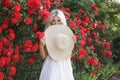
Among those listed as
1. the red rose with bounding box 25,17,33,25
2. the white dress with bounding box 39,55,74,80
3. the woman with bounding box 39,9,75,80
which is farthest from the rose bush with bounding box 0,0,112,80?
the white dress with bounding box 39,55,74,80

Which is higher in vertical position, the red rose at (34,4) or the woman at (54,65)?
the red rose at (34,4)

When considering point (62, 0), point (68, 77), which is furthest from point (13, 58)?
point (62, 0)

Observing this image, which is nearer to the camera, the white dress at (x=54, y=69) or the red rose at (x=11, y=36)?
the red rose at (x=11, y=36)

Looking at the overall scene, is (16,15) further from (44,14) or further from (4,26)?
(44,14)

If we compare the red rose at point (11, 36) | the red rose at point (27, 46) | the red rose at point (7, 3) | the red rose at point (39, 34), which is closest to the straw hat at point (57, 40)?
the red rose at point (39, 34)

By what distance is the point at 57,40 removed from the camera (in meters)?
4.71

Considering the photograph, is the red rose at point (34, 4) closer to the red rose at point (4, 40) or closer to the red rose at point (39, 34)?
the red rose at point (39, 34)

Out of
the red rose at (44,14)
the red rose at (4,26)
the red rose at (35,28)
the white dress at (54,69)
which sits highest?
the red rose at (44,14)

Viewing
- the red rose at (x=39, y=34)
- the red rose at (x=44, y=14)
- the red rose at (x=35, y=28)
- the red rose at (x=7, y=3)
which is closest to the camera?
the red rose at (x=7, y=3)

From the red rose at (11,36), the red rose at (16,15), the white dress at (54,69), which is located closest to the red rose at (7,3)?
the red rose at (16,15)

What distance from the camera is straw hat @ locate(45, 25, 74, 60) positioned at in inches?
185

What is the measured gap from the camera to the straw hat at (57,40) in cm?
470

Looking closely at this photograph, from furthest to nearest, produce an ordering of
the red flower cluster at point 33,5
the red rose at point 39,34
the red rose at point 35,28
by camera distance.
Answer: the red rose at point 35,28
the red rose at point 39,34
the red flower cluster at point 33,5

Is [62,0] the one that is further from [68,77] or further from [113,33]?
[113,33]
